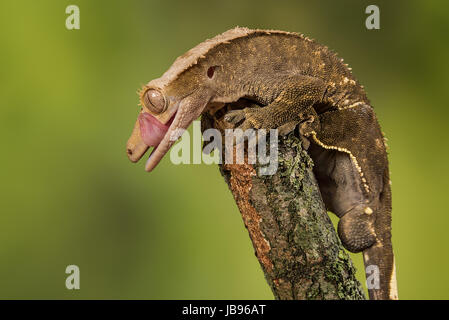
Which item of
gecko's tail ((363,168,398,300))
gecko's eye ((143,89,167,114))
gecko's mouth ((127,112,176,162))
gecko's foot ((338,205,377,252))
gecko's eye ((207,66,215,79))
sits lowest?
gecko's tail ((363,168,398,300))

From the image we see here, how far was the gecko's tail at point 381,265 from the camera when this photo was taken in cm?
318

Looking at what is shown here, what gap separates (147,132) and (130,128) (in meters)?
1.94

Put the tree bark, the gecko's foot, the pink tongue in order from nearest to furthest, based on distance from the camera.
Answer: the tree bark, the pink tongue, the gecko's foot

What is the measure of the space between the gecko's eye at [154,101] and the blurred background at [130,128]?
194cm

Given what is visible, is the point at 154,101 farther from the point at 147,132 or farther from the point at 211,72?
the point at 211,72

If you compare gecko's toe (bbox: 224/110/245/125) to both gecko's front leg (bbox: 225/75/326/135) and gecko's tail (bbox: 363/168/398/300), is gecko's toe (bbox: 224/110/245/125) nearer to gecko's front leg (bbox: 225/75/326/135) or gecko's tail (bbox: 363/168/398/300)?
gecko's front leg (bbox: 225/75/326/135)

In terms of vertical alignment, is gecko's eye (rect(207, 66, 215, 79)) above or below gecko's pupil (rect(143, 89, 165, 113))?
above

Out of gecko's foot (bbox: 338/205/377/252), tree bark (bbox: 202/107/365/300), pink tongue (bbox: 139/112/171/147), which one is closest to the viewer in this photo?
tree bark (bbox: 202/107/365/300)

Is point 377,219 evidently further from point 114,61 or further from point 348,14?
point 114,61

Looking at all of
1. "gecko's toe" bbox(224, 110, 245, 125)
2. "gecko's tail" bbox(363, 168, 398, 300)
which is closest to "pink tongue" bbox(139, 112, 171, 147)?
"gecko's toe" bbox(224, 110, 245, 125)

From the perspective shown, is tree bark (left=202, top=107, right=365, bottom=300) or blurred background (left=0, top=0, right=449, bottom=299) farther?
blurred background (left=0, top=0, right=449, bottom=299)

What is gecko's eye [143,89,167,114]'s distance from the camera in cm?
276

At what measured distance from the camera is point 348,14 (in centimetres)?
489

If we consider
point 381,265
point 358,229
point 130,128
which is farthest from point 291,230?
point 130,128
